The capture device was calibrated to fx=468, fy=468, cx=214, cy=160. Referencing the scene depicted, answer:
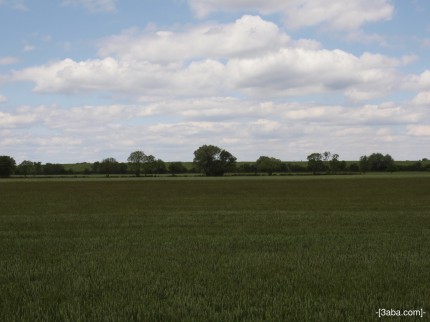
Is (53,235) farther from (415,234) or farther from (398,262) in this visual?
(415,234)

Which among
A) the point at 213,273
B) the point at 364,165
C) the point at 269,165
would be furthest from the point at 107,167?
the point at 213,273

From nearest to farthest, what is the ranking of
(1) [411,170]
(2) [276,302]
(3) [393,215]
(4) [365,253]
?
(2) [276,302], (4) [365,253], (3) [393,215], (1) [411,170]

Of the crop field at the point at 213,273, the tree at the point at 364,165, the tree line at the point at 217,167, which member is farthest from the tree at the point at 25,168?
the crop field at the point at 213,273

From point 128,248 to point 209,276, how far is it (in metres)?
5.70

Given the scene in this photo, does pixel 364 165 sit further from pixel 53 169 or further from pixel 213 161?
pixel 53 169

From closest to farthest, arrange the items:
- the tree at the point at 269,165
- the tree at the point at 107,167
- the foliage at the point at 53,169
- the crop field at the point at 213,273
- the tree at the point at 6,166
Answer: the crop field at the point at 213,273 → the tree at the point at 6,166 → the tree at the point at 269,165 → the tree at the point at 107,167 → the foliage at the point at 53,169

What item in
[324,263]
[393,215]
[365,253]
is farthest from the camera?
A: [393,215]

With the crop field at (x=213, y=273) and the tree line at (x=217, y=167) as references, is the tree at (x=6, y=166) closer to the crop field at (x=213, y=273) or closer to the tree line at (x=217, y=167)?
the tree line at (x=217, y=167)

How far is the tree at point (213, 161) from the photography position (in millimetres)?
178500

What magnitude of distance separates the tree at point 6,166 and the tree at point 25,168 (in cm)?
754

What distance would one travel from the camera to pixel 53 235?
20594mm

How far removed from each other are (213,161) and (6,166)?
3072 inches

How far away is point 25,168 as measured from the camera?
191375mm

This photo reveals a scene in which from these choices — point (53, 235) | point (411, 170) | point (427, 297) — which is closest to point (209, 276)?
point (427, 297)
